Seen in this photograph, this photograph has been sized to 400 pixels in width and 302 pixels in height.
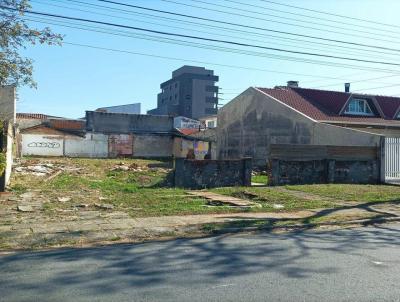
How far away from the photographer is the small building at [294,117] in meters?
31.2

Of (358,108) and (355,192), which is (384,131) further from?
(355,192)

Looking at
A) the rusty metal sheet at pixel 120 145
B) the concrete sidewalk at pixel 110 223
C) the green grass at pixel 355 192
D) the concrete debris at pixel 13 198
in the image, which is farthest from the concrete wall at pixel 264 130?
the concrete debris at pixel 13 198

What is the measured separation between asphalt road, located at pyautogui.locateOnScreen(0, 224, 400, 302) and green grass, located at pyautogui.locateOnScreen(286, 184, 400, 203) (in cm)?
764

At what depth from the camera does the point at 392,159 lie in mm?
23391

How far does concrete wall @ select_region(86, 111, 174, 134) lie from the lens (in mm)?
50406

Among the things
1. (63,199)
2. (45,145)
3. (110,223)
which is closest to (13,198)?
(63,199)

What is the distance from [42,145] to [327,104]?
27.1 m

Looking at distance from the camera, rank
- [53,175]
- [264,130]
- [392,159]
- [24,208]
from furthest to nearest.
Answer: [264,130], [53,175], [392,159], [24,208]

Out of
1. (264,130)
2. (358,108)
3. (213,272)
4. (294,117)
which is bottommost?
(213,272)

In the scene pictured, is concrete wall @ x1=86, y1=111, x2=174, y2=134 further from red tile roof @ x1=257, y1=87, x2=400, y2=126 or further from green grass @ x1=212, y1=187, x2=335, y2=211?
green grass @ x1=212, y1=187, x2=335, y2=211

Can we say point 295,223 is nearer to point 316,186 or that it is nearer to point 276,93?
point 316,186

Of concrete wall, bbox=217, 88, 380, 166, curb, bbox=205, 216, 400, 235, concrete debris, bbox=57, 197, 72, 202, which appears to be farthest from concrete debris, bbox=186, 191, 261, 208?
concrete wall, bbox=217, 88, 380, 166

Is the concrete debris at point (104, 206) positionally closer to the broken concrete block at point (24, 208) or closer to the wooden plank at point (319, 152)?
the broken concrete block at point (24, 208)

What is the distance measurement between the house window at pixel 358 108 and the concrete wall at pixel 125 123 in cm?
2194
